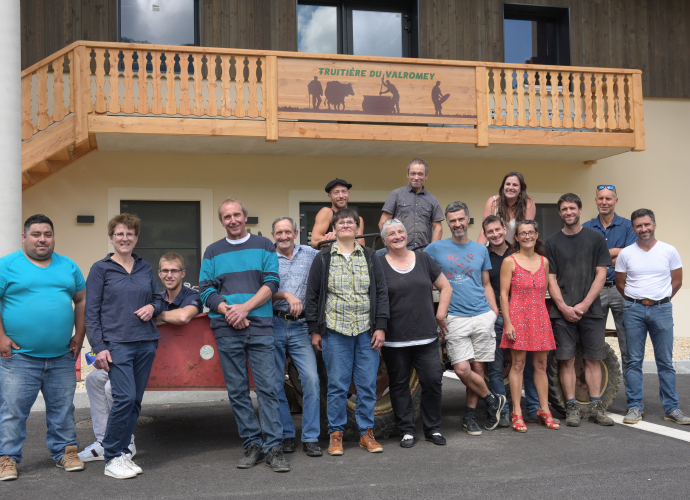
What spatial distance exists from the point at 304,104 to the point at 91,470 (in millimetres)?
6565

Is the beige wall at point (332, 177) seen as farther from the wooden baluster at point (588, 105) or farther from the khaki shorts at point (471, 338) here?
the khaki shorts at point (471, 338)

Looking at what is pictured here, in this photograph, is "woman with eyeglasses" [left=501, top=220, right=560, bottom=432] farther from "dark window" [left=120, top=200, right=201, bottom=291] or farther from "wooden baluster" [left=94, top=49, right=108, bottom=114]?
"dark window" [left=120, top=200, right=201, bottom=291]

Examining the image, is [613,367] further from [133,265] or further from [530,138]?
[530,138]

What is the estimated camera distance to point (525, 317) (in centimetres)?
560

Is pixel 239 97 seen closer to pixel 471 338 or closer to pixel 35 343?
pixel 471 338

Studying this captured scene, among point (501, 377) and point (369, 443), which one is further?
point (501, 377)

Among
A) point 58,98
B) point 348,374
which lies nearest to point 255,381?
point 348,374

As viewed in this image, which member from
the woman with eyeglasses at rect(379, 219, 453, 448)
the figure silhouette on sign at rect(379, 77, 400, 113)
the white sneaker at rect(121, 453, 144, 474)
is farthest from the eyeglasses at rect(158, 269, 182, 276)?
the figure silhouette on sign at rect(379, 77, 400, 113)

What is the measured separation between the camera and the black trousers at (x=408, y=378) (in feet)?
16.8

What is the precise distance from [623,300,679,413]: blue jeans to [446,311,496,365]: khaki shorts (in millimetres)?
1442

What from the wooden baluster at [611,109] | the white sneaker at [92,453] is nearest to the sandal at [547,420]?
the white sneaker at [92,453]

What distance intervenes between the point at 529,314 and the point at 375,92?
18.2 feet

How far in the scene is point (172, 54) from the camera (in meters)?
9.80

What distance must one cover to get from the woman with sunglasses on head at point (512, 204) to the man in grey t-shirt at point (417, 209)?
540mm
